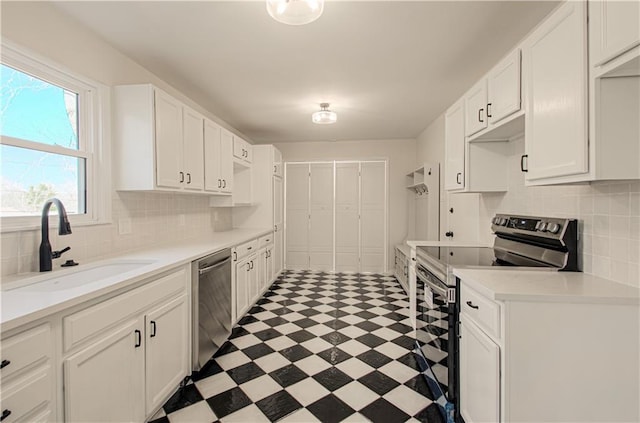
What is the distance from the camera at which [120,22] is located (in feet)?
6.29

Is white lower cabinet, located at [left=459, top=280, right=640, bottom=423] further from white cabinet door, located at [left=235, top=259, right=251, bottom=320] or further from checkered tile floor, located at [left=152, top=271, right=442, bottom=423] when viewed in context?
white cabinet door, located at [left=235, top=259, right=251, bottom=320]

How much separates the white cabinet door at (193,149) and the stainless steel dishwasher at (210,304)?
2.36ft

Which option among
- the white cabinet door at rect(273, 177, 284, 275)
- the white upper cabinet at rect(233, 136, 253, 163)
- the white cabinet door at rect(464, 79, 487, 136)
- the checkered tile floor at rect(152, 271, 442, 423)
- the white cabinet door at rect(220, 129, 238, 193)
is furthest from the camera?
the white cabinet door at rect(273, 177, 284, 275)

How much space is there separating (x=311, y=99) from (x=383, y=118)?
4.18 ft

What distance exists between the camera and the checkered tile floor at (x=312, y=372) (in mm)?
1803

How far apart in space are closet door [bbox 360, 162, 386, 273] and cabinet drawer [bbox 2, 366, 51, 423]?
4.81 meters

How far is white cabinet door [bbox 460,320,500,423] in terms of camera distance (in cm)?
129

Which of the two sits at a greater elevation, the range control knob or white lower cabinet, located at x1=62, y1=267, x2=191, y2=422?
the range control knob

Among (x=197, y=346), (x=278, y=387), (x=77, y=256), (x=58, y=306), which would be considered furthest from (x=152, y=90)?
(x=278, y=387)

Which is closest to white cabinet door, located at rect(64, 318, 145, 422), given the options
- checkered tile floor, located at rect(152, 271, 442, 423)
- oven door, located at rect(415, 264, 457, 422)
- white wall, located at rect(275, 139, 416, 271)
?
checkered tile floor, located at rect(152, 271, 442, 423)

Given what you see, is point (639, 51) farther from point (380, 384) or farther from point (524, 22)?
point (380, 384)

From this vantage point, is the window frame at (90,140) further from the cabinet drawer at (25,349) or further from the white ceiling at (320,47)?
the cabinet drawer at (25,349)

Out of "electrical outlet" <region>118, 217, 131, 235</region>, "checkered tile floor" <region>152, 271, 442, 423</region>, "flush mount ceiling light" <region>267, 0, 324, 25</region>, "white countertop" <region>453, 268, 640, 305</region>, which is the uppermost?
"flush mount ceiling light" <region>267, 0, 324, 25</region>

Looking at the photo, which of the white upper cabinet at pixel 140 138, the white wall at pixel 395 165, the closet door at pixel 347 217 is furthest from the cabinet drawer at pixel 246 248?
the white wall at pixel 395 165
